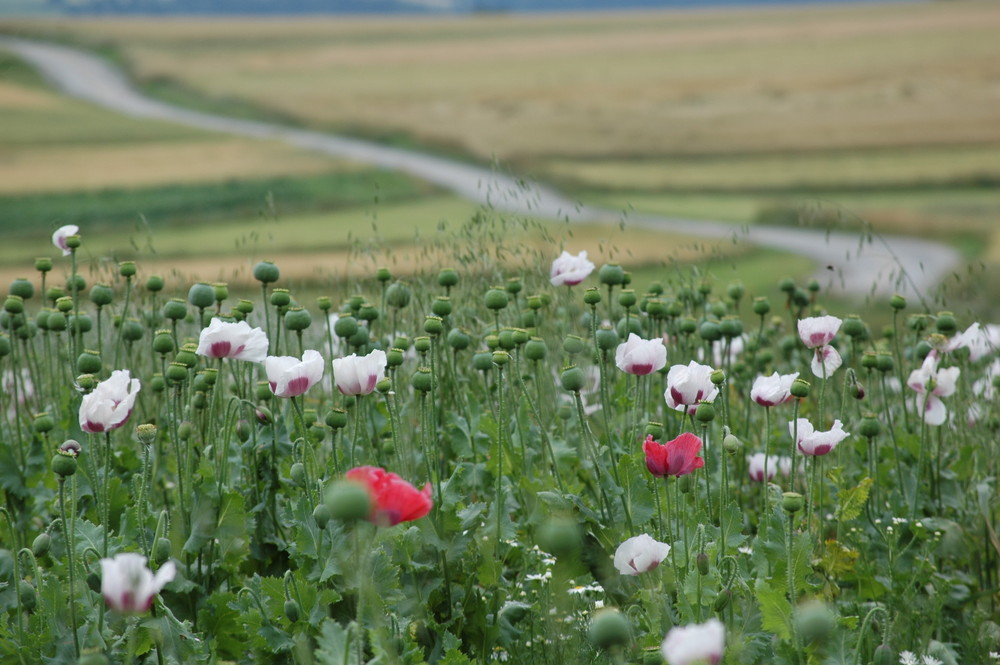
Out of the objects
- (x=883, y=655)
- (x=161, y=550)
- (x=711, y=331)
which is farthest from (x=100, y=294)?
(x=883, y=655)

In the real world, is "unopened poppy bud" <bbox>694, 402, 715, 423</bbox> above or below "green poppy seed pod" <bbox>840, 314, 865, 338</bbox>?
above

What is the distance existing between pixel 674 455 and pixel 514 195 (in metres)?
1.87

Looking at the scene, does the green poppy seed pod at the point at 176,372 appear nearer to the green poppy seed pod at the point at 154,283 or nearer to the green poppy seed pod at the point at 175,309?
the green poppy seed pod at the point at 175,309

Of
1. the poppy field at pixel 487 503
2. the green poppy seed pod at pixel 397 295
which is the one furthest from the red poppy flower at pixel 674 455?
the green poppy seed pod at pixel 397 295

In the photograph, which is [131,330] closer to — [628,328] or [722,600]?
[628,328]

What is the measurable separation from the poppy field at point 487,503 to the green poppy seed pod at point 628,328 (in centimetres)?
2

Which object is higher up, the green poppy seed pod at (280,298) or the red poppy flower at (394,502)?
the red poppy flower at (394,502)

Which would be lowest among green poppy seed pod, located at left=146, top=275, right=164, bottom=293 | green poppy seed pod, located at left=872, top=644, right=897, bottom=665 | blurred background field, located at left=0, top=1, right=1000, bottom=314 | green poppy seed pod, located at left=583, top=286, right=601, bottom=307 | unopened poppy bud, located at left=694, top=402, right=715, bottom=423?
blurred background field, located at left=0, top=1, right=1000, bottom=314

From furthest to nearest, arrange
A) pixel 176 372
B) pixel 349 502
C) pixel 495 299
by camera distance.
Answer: pixel 495 299, pixel 176 372, pixel 349 502

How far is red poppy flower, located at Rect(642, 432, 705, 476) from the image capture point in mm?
1854

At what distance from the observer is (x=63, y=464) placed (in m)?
1.83

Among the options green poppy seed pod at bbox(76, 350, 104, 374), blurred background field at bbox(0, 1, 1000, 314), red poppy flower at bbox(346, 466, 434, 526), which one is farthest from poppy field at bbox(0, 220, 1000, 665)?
blurred background field at bbox(0, 1, 1000, 314)

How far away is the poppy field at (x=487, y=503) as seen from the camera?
74.7 inches

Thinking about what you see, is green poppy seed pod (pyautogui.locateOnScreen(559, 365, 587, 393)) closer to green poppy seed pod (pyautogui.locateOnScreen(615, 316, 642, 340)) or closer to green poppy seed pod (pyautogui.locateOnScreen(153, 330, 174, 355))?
green poppy seed pod (pyautogui.locateOnScreen(615, 316, 642, 340))
